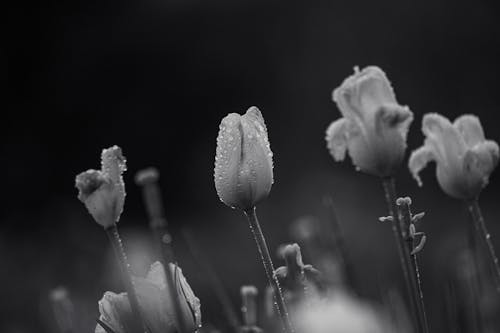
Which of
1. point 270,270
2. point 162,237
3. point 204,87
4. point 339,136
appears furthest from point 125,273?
point 204,87

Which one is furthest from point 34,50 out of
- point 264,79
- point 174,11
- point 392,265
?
point 392,265

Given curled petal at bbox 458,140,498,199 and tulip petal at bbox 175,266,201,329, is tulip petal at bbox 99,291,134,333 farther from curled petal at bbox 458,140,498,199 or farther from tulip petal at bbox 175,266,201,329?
curled petal at bbox 458,140,498,199

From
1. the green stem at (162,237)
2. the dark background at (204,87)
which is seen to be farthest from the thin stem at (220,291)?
the dark background at (204,87)

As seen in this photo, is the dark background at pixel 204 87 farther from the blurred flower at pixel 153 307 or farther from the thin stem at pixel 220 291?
the blurred flower at pixel 153 307

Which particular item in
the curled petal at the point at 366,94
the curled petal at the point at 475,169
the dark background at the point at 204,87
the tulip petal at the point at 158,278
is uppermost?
the dark background at the point at 204,87

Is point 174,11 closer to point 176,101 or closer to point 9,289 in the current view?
point 176,101

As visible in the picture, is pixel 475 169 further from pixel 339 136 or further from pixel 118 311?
pixel 118 311

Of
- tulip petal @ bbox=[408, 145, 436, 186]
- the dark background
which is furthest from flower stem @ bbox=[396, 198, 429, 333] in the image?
the dark background

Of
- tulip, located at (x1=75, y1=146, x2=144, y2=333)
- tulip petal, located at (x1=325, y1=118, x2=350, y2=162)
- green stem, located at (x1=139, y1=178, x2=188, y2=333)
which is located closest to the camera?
green stem, located at (x1=139, y1=178, x2=188, y2=333)
